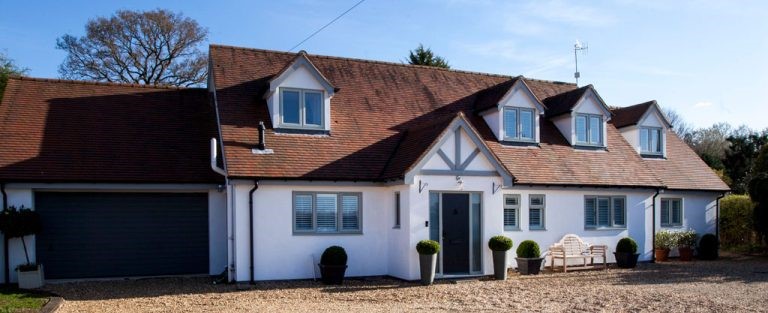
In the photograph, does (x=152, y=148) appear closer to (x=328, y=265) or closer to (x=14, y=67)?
(x=328, y=265)

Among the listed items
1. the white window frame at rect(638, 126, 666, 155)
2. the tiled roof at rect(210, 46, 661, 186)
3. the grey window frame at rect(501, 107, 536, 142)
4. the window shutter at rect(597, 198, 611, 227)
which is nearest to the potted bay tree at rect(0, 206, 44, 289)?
the tiled roof at rect(210, 46, 661, 186)

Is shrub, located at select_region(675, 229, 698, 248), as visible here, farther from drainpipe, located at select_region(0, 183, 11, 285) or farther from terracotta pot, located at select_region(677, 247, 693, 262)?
drainpipe, located at select_region(0, 183, 11, 285)

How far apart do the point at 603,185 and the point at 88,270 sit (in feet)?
48.3

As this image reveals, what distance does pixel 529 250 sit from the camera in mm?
19422

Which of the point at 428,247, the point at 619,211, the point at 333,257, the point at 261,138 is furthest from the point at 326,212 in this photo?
the point at 619,211

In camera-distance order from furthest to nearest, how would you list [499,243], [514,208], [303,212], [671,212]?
1. [671,212]
2. [514,208]
3. [303,212]
4. [499,243]

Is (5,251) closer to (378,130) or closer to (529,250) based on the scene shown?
(378,130)

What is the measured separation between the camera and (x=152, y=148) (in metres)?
19.2

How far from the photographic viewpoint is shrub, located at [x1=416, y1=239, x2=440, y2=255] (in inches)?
682

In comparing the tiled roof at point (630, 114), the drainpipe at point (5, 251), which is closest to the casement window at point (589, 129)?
the tiled roof at point (630, 114)

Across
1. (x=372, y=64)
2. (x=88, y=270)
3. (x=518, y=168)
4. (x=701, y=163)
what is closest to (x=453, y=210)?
(x=518, y=168)

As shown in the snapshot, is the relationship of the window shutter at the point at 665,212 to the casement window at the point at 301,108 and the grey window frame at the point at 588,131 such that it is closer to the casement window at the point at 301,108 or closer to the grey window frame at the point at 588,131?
the grey window frame at the point at 588,131

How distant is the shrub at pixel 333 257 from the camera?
1742 cm

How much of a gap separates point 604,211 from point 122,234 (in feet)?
46.4
